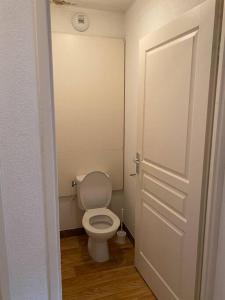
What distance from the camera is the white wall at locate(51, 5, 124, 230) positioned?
2189mm

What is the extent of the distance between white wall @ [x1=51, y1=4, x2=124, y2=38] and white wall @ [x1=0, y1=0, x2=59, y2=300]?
1.75 metres

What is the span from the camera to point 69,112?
7.66 ft

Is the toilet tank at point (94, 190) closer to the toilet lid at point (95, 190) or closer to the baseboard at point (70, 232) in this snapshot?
the toilet lid at point (95, 190)

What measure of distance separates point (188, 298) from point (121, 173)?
4.71 feet

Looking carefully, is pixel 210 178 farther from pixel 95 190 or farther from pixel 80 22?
pixel 80 22

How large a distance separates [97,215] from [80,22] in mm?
1874

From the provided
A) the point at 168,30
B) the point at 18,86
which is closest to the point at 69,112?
the point at 168,30

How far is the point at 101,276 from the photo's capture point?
6.55 ft

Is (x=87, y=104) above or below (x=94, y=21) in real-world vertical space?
below

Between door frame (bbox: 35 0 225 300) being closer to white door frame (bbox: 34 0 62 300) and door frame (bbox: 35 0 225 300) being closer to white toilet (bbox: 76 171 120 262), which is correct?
white door frame (bbox: 34 0 62 300)

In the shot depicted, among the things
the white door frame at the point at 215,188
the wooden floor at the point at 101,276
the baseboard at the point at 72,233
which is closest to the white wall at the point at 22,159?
the white door frame at the point at 215,188

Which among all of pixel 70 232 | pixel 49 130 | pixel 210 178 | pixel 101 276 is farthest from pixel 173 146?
pixel 70 232

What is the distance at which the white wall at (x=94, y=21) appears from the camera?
2.18 meters

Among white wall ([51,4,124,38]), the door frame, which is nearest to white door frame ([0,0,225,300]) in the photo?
the door frame
